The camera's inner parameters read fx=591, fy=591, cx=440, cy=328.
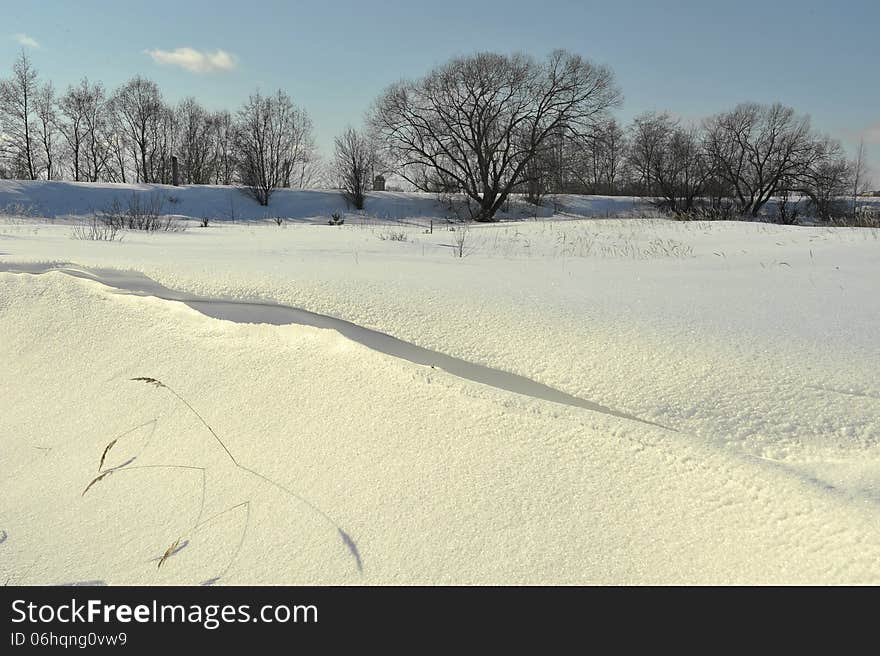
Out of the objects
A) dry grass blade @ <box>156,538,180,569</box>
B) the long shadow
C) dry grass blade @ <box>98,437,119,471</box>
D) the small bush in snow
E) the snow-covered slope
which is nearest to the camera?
dry grass blade @ <box>156,538,180,569</box>

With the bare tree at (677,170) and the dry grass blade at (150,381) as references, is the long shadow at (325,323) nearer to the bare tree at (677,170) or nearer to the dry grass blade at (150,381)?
the dry grass blade at (150,381)

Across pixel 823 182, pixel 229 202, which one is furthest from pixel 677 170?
pixel 229 202

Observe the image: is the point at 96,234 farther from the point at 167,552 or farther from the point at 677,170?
the point at 677,170

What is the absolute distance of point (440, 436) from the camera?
66.6 inches

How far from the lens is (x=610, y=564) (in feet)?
4.18

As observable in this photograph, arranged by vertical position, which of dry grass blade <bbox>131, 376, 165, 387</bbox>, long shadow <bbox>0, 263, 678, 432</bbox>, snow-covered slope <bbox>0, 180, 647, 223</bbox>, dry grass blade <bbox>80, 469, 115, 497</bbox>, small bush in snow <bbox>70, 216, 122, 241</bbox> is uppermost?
snow-covered slope <bbox>0, 180, 647, 223</bbox>

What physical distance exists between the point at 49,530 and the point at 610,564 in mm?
1569

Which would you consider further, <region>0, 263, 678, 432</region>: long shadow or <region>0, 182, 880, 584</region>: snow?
<region>0, 263, 678, 432</region>: long shadow

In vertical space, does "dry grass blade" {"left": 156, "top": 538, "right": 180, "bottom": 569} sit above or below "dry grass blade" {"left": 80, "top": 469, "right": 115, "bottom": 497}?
below

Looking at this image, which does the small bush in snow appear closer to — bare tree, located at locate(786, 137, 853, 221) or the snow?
the snow

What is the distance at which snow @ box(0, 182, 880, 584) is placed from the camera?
51.9 inches

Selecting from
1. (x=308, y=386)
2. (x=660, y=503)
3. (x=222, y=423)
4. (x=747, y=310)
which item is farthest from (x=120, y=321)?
(x=747, y=310)

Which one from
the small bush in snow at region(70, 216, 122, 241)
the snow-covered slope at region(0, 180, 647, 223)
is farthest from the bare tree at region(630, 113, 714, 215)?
the small bush in snow at region(70, 216, 122, 241)

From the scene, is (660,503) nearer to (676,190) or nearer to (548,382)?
(548,382)
